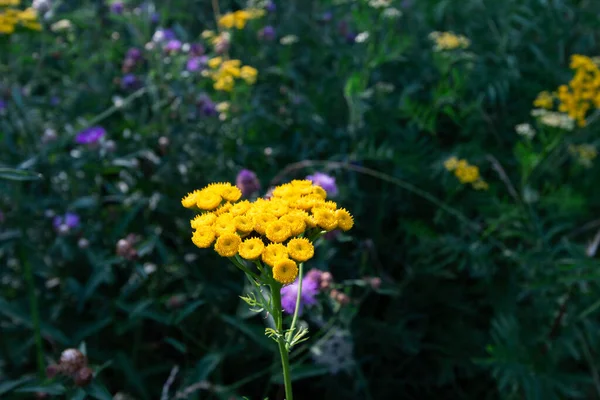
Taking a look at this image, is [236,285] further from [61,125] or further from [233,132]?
[61,125]

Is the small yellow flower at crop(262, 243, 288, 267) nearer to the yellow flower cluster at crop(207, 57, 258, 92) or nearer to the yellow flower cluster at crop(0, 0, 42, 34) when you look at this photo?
the yellow flower cluster at crop(207, 57, 258, 92)

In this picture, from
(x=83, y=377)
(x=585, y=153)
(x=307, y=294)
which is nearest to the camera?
(x=83, y=377)

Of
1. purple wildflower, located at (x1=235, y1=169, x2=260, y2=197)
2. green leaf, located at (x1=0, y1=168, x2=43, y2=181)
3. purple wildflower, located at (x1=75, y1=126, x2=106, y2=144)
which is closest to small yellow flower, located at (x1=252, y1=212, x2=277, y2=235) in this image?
green leaf, located at (x1=0, y1=168, x2=43, y2=181)

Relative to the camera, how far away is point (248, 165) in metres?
2.76

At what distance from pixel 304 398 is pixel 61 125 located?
1.75 meters

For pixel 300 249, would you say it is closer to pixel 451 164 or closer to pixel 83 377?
pixel 83 377

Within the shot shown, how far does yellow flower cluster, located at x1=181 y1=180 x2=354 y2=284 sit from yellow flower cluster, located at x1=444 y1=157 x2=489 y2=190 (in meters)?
1.32

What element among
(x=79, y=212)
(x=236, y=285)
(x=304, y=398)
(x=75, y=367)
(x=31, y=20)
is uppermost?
(x=31, y=20)

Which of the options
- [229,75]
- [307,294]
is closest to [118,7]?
[229,75]

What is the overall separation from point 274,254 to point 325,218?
5.4 inches

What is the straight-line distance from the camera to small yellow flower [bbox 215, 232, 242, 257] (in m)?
1.07

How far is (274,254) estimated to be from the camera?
1072 millimetres

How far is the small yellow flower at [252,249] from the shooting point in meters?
1.06

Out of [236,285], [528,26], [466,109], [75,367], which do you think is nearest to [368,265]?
[236,285]
